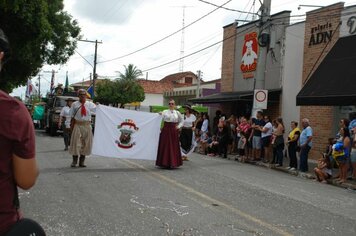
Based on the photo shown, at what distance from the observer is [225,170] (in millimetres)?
13547

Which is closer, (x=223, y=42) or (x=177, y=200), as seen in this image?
(x=177, y=200)

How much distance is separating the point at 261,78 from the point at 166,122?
699 cm

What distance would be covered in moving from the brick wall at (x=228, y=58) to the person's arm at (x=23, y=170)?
23347 millimetres

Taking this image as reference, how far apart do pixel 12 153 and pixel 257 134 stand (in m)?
15.5

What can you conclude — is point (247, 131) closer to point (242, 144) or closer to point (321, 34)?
point (242, 144)

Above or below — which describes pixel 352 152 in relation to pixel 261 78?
below

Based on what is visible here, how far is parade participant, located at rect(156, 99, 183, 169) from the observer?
41.1ft

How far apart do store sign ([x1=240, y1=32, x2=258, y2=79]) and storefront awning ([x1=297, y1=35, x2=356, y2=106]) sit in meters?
6.21

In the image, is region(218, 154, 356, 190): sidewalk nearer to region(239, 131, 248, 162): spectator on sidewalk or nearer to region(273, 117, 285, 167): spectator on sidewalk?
region(273, 117, 285, 167): spectator on sidewalk

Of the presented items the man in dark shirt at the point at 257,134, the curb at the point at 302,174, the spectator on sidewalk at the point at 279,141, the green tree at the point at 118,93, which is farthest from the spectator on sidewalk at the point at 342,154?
the green tree at the point at 118,93

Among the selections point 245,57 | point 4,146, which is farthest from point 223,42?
point 4,146

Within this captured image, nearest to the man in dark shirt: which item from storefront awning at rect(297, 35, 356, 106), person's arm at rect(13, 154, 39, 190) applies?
storefront awning at rect(297, 35, 356, 106)

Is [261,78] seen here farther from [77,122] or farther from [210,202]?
[210,202]

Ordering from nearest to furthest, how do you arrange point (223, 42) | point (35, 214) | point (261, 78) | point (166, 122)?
1. point (35, 214)
2. point (166, 122)
3. point (261, 78)
4. point (223, 42)
